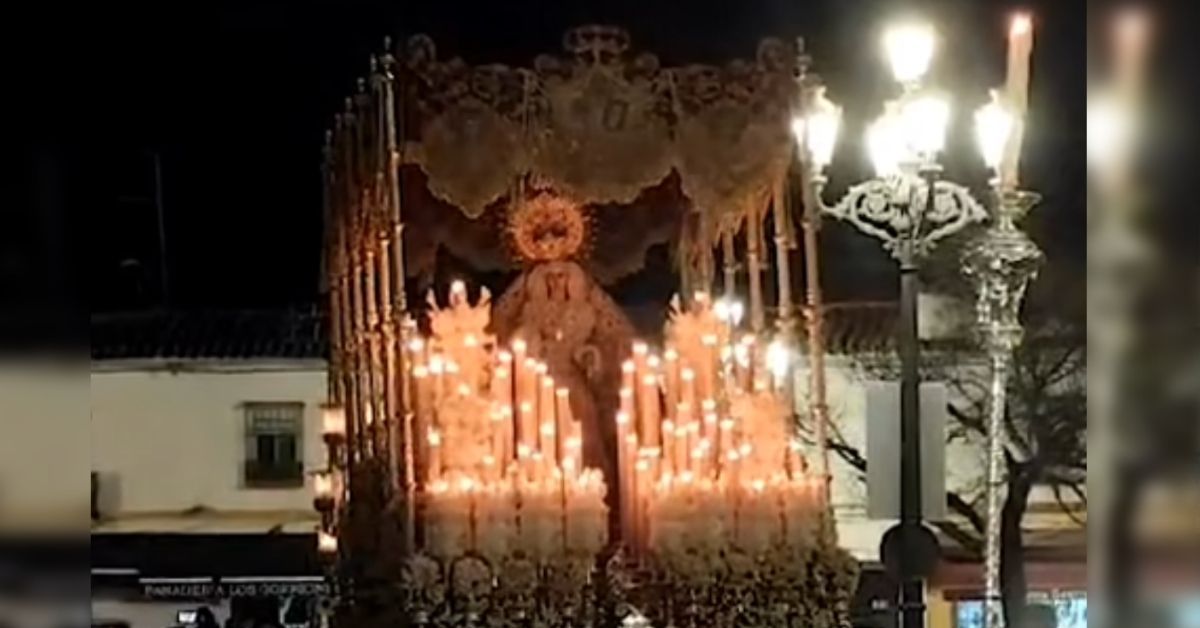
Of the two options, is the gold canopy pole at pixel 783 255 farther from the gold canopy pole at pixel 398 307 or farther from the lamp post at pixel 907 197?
the gold canopy pole at pixel 398 307

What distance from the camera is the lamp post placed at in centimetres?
330

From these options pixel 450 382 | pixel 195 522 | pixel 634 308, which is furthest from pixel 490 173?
pixel 195 522

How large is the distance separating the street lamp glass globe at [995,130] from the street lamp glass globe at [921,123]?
16cm

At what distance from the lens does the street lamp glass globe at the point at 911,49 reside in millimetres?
3303

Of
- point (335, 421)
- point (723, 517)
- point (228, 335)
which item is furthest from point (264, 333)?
point (723, 517)

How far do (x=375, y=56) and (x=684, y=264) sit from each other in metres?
0.97

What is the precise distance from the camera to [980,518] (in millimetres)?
6629

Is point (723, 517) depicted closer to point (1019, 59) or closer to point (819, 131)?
point (819, 131)

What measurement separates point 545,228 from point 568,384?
12.5 inches

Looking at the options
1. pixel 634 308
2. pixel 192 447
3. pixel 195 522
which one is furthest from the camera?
pixel 192 447

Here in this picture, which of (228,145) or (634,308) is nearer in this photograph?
(634,308)

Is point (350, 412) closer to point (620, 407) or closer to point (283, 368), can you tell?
point (620, 407)

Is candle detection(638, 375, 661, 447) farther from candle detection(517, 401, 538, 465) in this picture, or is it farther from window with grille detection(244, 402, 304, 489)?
window with grille detection(244, 402, 304, 489)

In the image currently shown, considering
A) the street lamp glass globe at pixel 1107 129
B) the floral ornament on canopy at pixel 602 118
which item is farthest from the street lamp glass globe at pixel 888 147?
the street lamp glass globe at pixel 1107 129
